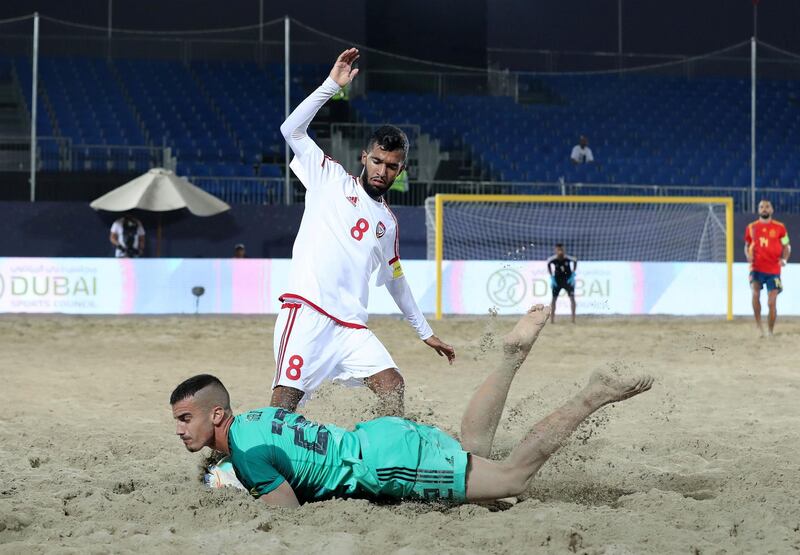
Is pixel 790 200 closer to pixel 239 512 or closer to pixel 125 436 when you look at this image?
pixel 125 436

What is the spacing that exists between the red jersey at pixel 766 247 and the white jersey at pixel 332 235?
10.1 meters

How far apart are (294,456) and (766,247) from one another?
11286 mm

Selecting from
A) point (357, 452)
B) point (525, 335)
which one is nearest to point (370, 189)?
point (525, 335)

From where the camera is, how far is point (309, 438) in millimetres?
4176

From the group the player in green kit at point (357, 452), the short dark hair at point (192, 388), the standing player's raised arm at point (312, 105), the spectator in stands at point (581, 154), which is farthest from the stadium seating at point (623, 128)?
the short dark hair at point (192, 388)

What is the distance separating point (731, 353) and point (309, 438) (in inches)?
335

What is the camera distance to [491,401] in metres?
4.78

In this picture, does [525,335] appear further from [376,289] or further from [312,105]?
[376,289]

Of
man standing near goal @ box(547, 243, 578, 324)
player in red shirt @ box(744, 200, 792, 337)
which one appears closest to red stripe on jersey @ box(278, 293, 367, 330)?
player in red shirt @ box(744, 200, 792, 337)

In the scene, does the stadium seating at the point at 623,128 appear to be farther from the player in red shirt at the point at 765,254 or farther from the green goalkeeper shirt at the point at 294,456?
the green goalkeeper shirt at the point at 294,456

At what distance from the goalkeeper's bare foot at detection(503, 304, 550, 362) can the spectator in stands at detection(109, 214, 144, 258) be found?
14471 mm

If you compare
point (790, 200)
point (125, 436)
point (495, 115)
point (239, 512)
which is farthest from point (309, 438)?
point (495, 115)

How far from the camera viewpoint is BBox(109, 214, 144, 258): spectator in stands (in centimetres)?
1842

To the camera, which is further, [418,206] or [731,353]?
[418,206]
